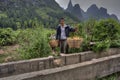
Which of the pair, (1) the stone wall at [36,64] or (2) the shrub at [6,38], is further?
(2) the shrub at [6,38]

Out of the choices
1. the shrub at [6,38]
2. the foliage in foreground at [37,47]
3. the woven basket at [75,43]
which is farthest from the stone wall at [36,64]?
the shrub at [6,38]

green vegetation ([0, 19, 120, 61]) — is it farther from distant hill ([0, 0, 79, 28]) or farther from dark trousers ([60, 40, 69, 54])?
distant hill ([0, 0, 79, 28])

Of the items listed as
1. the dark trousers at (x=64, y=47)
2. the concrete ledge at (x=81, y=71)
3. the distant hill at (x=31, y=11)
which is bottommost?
the concrete ledge at (x=81, y=71)

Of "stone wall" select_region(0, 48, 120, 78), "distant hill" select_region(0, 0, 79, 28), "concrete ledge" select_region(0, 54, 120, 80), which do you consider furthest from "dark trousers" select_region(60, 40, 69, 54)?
"distant hill" select_region(0, 0, 79, 28)

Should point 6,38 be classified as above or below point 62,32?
below

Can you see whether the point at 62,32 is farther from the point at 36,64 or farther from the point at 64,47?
the point at 36,64

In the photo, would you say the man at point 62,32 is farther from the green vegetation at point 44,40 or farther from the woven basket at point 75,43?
the woven basket at point 75,43

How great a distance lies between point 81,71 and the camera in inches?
221

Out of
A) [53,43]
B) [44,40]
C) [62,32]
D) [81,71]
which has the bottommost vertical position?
Answer: [81,71]

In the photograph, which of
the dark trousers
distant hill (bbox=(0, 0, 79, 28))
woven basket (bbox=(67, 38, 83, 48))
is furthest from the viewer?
distant hill (bbox=(0, 0, 79, 28))

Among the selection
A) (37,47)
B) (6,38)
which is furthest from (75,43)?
(6,38)

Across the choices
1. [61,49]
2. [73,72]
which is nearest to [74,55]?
[61,49]

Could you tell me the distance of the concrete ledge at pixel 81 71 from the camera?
4739mm

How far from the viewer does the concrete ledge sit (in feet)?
15.5
